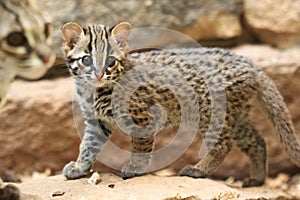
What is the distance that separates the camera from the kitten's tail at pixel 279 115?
373 centimetres

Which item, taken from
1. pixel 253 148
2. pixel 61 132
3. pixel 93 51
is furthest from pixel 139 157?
pixel 61 132

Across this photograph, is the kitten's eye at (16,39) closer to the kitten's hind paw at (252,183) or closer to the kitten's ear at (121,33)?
the kitten's ear at (121,33)

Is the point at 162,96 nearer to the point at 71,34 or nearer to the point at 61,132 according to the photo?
the point at 71,34

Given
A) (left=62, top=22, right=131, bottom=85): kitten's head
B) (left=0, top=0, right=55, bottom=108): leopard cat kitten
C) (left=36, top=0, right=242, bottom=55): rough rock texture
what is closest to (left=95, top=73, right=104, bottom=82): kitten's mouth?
(left=62, top=22, right=131, bottom=85): kitten's head

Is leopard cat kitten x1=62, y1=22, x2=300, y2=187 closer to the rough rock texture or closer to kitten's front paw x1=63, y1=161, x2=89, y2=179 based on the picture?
kitten's front paw x1=63, y1=161, x2=89, y2=179

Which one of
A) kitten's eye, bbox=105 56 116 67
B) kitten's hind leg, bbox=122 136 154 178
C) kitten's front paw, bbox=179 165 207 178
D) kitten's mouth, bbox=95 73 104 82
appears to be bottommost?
kitten's front paw, bbox=179 165 207 178

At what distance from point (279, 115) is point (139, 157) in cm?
91

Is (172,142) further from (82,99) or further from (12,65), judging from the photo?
(12,65)

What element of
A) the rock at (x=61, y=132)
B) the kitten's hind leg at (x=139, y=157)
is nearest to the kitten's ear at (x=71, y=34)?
the kitten's hind leg at (x=139, y=157)

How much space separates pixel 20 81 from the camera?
190 inches

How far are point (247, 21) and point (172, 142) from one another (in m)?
1.16

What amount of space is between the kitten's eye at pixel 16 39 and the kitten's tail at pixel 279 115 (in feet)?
5.82

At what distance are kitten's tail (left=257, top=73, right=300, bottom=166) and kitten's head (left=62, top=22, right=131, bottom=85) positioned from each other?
0.95 meters

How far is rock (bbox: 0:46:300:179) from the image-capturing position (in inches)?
176
